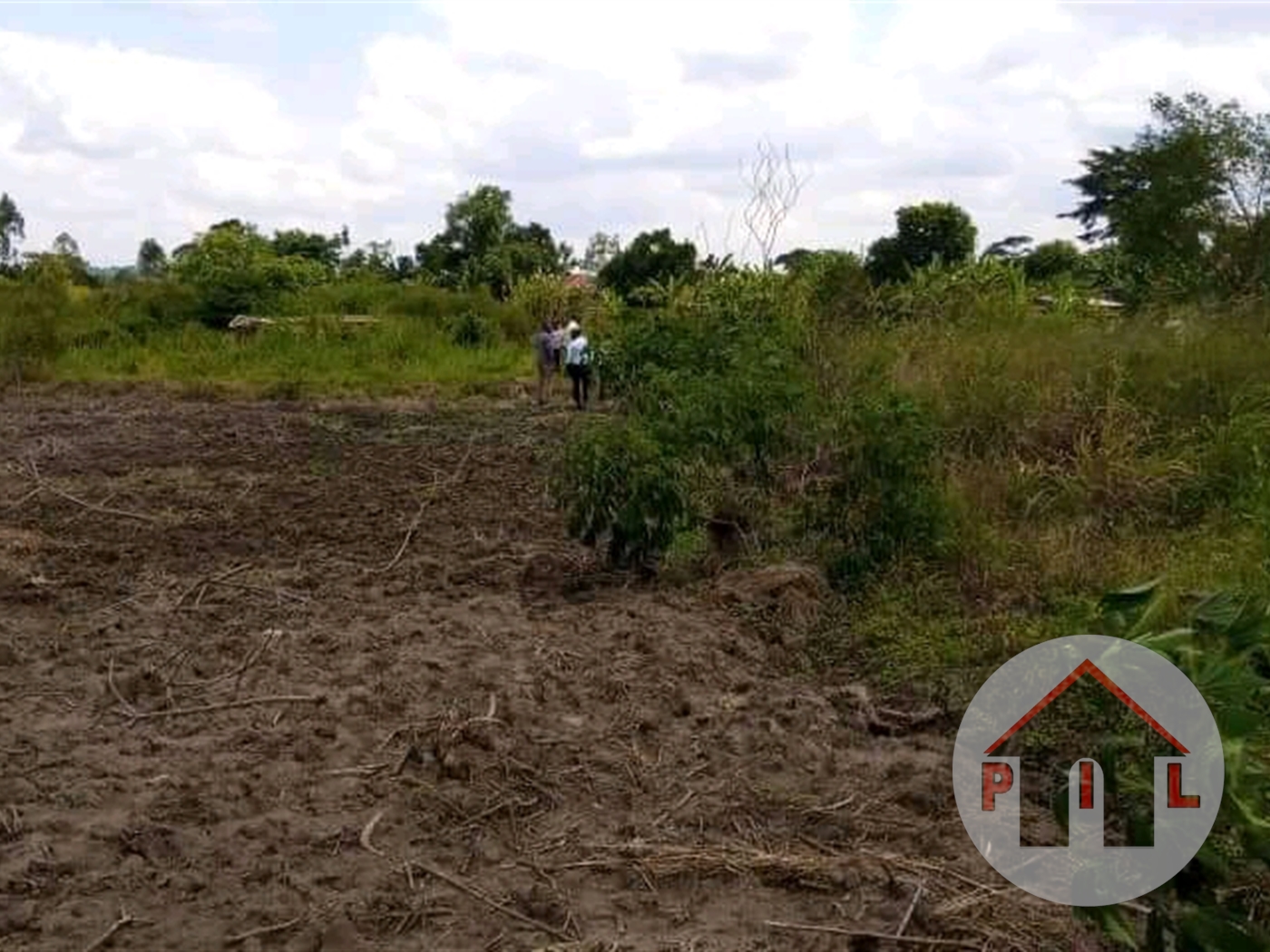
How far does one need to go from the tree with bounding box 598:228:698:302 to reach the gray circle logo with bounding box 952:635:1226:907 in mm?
24953

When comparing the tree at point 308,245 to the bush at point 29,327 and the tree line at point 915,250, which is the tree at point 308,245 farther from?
the bush at point 29,327

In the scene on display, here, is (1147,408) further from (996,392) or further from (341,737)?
(341,737)

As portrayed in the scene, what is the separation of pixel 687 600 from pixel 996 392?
370cm

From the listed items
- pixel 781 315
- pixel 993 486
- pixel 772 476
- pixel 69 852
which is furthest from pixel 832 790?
pixel 781 315

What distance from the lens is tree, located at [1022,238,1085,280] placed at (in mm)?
30891

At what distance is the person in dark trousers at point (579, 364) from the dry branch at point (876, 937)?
13.6m

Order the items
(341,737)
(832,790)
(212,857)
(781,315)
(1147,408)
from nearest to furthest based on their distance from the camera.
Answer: (212,857) < (832,790) < (341,737) < (1147,408) < (781,315)

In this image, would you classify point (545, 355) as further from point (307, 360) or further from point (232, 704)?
point (232, 704)

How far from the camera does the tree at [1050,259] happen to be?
30891mm

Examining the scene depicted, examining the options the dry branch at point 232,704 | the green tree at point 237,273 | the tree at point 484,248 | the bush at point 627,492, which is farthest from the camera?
the tree at point 484,248

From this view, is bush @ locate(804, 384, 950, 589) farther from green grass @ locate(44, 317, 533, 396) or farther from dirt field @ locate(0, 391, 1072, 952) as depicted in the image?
green grass @ locate(44, 317, 533, 396)

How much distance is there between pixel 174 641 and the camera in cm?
626

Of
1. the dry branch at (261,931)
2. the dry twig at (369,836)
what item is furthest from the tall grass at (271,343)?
the dry branch at (261,931)

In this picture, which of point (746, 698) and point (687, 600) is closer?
point (746, 698)
